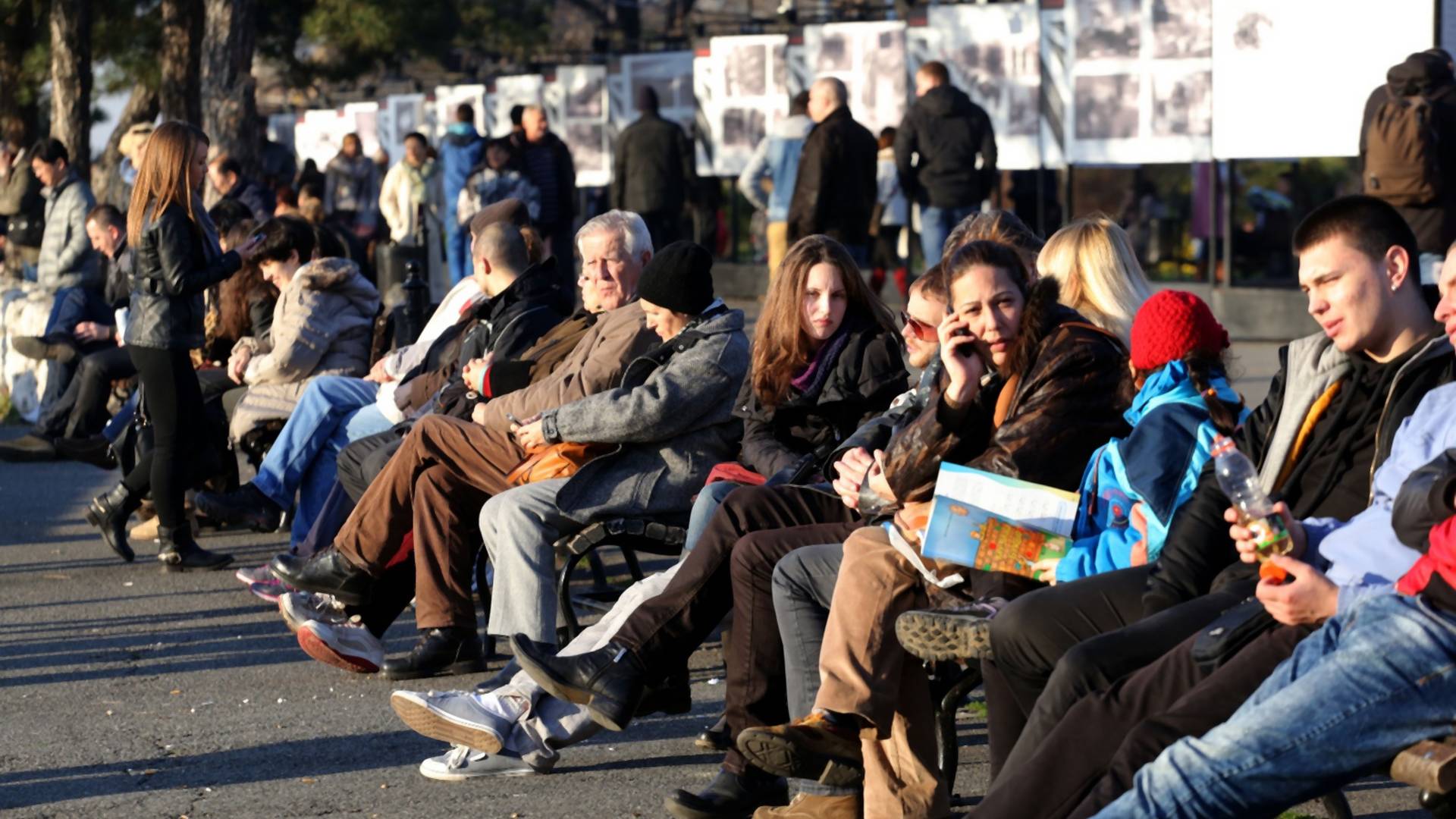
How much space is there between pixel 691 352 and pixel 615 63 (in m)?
16.9

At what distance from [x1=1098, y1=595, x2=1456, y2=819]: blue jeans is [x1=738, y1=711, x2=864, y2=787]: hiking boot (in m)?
1.15

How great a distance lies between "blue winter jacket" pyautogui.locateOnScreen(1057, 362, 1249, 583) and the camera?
458 centimetres

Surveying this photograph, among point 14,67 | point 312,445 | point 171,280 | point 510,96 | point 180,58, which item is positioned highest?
point 14,67

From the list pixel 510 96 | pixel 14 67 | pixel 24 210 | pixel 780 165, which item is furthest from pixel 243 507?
pixel 14 67

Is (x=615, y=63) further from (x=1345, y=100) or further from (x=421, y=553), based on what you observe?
(x=421, y=553)

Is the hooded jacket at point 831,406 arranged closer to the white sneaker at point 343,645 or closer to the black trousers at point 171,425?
the white sneaker at point 343,645

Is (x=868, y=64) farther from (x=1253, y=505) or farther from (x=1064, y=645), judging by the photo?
(x=1253, y=505)

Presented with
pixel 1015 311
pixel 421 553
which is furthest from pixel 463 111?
pixel 1015 311

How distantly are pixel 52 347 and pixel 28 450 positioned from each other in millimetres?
661

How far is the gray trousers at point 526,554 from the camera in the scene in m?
6.11

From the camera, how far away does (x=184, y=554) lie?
883cm

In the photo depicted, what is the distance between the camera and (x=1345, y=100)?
44.4 feet

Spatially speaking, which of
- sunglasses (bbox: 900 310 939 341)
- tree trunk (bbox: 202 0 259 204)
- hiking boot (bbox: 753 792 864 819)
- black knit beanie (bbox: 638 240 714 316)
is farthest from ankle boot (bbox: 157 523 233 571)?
A: tree trunk (bbox: 202 0 259 204)

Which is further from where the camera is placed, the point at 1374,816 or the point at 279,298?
the point at 279,298
